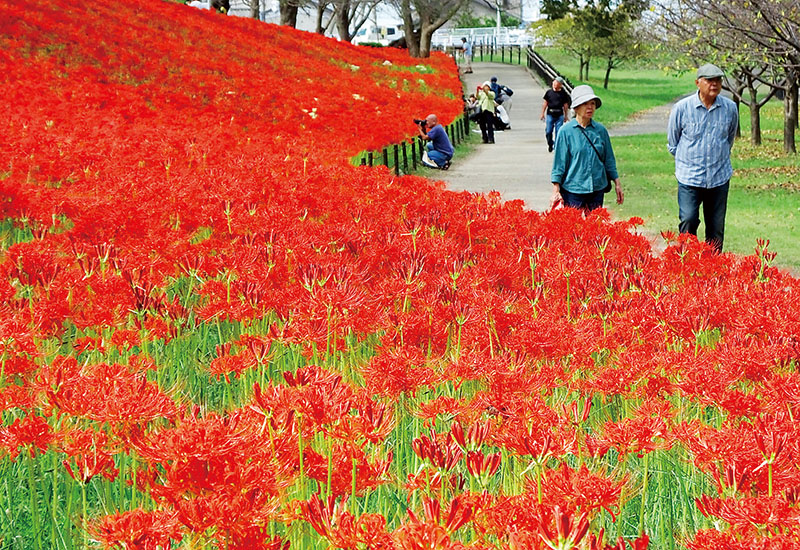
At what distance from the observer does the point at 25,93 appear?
1460 cm

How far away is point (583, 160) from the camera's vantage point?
9.29 m

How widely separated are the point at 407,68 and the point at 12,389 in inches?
1519

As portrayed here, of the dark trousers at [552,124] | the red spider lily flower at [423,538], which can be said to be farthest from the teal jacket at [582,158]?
the dark trousers at [552,124]

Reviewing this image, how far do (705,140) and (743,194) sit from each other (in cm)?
972

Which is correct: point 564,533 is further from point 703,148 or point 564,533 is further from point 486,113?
point 486,113

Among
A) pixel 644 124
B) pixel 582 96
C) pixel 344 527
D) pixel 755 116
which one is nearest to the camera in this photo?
pixel 344 527

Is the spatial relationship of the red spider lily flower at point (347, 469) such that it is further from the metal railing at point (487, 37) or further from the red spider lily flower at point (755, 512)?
the metal railing at point (487, 37)

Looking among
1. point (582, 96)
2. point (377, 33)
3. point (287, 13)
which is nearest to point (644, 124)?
point (287, 13)

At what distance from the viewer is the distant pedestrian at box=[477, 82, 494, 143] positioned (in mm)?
28312

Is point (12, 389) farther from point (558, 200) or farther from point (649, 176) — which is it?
point (649, 176)

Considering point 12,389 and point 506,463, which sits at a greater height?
point 12,389

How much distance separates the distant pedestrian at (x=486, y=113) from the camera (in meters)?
28.3

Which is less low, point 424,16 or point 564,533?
point 424,16

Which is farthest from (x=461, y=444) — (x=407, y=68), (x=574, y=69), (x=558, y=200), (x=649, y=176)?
(x=574, y=69)
